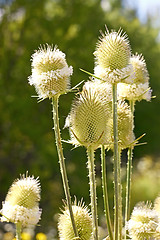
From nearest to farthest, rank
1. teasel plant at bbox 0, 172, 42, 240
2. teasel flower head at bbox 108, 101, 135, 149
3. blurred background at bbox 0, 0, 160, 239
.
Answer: teasel plant at bbox 0, 172, 42, 240 → teasel flower head at bbox 108, 101, 135, 149 → blurred background at bbox 0, 0, 160, 239

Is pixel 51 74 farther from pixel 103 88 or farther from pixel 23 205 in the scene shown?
pixel 23 205

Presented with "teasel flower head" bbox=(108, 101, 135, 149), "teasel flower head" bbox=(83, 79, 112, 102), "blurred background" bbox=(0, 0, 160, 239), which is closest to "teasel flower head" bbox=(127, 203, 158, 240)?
"teasel flower head" bbox=(108, 101, 135, 149)

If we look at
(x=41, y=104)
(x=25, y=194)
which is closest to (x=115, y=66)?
(x=25, y=194)

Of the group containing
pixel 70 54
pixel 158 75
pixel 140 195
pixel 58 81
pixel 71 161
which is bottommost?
pixel 58 81

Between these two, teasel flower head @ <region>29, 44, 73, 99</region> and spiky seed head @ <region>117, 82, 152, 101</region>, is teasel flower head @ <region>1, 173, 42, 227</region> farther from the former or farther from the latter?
spiky seed head @ <region>117, 82, 152, 101</region>

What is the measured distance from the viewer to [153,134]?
10.6 metres

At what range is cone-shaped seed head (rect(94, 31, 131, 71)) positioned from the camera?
3.64 ft

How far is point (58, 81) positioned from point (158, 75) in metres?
9.50

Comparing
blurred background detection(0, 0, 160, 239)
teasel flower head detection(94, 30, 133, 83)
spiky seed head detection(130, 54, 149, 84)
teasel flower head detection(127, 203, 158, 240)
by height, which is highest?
blurred background detection(0, 0, 160, 239)

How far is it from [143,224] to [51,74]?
470mm

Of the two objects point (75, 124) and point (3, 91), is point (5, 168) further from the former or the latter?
point (75, 124)

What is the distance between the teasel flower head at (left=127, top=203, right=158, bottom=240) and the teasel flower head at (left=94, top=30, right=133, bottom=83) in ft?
1.20

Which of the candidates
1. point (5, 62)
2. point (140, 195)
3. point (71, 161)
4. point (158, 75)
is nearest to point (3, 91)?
point (5, 62)

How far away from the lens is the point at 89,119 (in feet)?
3.50
